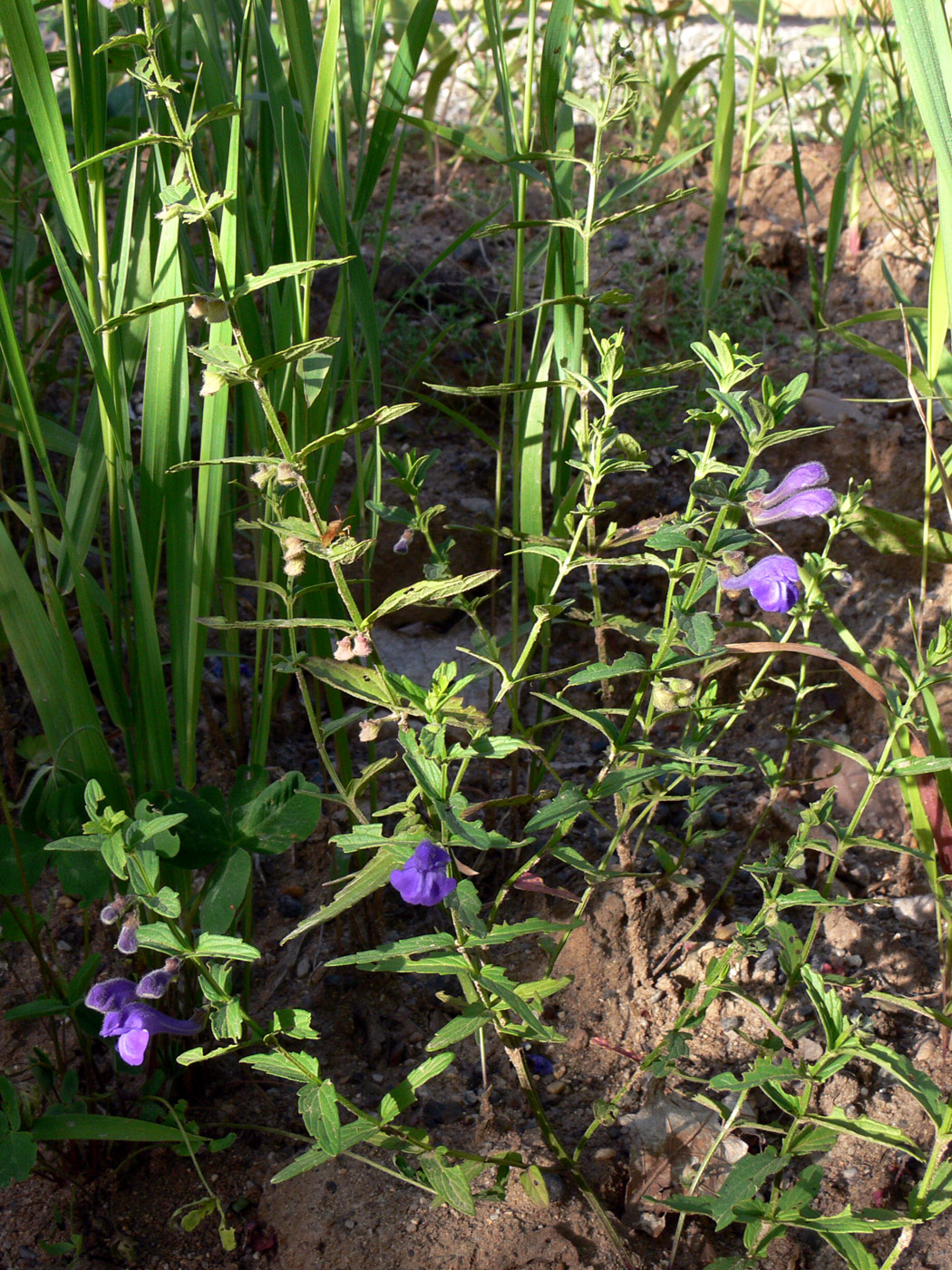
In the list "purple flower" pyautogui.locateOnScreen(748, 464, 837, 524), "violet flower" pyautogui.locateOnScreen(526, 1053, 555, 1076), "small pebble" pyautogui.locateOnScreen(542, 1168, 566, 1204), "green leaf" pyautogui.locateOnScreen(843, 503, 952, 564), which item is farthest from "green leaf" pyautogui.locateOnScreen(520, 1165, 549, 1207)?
"green leaf" pyautogui.locateOnScreen(843, 503, 952, 564)

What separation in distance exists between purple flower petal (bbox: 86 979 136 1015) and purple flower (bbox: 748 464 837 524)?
88 centimetres

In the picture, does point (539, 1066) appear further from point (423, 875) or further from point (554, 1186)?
point (423, 875)

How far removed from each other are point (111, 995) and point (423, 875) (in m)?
0.43

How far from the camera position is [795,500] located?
1107mm

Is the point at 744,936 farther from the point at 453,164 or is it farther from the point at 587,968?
the point at 453,164

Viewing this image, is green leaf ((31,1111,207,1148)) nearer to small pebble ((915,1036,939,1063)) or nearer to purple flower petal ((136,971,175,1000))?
purple flower petal ((136,971,175,1000))

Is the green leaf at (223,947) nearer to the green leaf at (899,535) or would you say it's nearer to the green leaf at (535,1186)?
the green leaf at (535,1186)

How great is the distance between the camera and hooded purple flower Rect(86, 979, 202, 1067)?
1.06 m

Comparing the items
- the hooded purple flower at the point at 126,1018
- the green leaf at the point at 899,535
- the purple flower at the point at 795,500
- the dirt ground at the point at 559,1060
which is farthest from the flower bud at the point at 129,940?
the green leaf at the point at 899,535

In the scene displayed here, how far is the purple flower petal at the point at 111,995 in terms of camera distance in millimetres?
1085

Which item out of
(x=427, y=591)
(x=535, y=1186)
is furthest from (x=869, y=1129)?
(x=427, y=591)

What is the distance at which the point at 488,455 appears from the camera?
2.35 meters

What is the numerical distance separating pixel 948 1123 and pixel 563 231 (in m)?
1.22

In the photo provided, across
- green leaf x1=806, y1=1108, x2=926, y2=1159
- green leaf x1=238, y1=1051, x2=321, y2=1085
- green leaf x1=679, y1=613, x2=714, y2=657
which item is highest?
green leaf x1=679, y1=613, x2=714, y2=657
